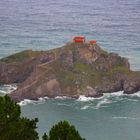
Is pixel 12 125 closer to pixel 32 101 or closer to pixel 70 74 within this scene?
pixel 32 101

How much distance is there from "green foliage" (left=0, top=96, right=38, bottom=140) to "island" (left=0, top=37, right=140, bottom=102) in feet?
231

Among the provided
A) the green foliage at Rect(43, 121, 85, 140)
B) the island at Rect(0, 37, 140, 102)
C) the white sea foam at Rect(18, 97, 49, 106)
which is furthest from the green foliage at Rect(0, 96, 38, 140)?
the island at Rect(0, 37, 140, 102)

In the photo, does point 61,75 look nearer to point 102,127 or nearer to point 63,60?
point 63,60

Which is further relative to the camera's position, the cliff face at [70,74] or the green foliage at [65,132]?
the cliff face at [70,74]

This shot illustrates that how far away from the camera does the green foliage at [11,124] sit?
50.6 metres

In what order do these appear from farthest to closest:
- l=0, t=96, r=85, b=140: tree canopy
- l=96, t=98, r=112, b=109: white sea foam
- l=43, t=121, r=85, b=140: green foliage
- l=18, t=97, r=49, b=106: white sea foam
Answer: l=96, t=98, r=112, b=109: white sea foam, l=18, t=97, r=49, b=106: white sea foam, l=0, t=96, r=85, b=140: tree canopy, l=43, t=121, r=85, b=140: green foliage

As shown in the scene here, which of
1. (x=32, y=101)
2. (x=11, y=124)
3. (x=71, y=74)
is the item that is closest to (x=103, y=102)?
(x=71, y=74)

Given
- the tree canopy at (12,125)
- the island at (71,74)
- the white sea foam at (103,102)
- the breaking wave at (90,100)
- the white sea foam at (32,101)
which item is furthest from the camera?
the island at (71,74)

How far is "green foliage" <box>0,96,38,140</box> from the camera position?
50.6 metres

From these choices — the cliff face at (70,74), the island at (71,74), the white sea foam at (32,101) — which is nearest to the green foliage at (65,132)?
the white sea foam at (32,101)

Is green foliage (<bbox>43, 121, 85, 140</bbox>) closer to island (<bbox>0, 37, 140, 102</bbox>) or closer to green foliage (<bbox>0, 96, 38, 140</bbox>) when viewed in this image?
green foliage (<bbox>0, 96, 38, 140</bbox>)

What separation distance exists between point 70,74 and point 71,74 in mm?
255

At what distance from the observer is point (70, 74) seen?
127062 mm

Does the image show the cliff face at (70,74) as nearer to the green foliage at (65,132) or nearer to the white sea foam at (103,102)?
the white sea foam at (103,102)
